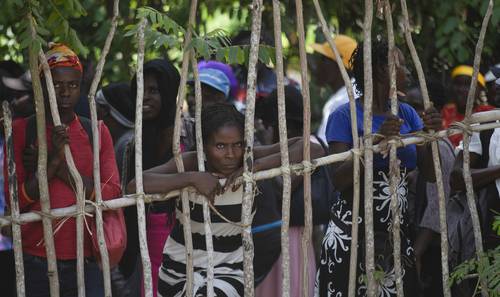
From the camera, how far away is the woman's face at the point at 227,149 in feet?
14.3

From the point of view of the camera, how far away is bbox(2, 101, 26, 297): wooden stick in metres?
4.02

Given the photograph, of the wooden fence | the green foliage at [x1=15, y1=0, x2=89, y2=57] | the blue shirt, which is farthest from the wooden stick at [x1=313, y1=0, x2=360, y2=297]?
the green foliage at [x1=15, y1=0, x2=89, y2=57]

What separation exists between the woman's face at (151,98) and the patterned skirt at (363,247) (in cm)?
129

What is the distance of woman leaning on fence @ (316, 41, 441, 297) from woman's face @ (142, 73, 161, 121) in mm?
1218

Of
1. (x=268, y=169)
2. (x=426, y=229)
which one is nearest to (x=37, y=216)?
(x=268, y=169)

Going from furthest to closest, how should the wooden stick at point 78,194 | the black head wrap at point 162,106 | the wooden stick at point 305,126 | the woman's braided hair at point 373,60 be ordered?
the black head wrap at point 162,106 < the woman's braided hair at point 373,60 < the wooden stick at point 305,126 < the wooden stick at point 78,194

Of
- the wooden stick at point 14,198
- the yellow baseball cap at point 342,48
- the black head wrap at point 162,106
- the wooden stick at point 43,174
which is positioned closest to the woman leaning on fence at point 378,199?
the black head wrap at point 162,106

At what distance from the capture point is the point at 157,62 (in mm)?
5484

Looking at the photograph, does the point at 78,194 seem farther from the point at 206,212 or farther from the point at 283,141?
the point at 283,141

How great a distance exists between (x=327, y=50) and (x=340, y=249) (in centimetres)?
264

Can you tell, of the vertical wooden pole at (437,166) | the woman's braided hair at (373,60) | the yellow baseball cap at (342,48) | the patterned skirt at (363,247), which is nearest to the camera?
the vertical wooden pole at (437,166)

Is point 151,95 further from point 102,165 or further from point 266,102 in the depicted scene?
point 102,165

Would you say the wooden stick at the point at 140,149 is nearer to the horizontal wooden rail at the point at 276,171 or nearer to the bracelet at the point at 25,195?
the horizontal wooden rail at the point at 276,171

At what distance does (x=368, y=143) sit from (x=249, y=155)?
54 centimetres
